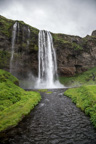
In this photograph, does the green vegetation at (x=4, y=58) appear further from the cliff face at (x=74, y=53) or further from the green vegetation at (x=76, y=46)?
the green vegetation at (x=76, y=46)

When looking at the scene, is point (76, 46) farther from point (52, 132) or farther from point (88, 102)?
point (52, 132)

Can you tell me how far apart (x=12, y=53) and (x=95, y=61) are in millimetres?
53189

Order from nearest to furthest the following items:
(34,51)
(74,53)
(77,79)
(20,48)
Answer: (20,48), (34,51), (77,79), (74,53)

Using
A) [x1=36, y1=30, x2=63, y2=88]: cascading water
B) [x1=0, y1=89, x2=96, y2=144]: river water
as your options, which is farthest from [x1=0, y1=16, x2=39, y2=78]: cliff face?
[x1=0, y1=89, x2=96, y2=144]: river water

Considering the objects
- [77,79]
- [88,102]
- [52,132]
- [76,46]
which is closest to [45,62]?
[77,79]

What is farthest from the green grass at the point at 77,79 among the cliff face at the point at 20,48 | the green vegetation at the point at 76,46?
the cliff face at the point at 20,48

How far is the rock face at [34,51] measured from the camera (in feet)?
157

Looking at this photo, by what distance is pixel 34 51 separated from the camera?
52.4m

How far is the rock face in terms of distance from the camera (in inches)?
1885

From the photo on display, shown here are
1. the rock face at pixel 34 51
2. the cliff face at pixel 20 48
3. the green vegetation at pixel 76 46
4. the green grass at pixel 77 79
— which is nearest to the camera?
the cliff face at pixel 20 48

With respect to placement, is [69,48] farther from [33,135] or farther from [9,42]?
[33,135]

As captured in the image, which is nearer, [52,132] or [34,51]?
[52,132]

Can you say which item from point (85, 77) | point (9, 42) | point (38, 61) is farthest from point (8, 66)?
point (85, 77)

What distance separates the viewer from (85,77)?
57.4 meters
